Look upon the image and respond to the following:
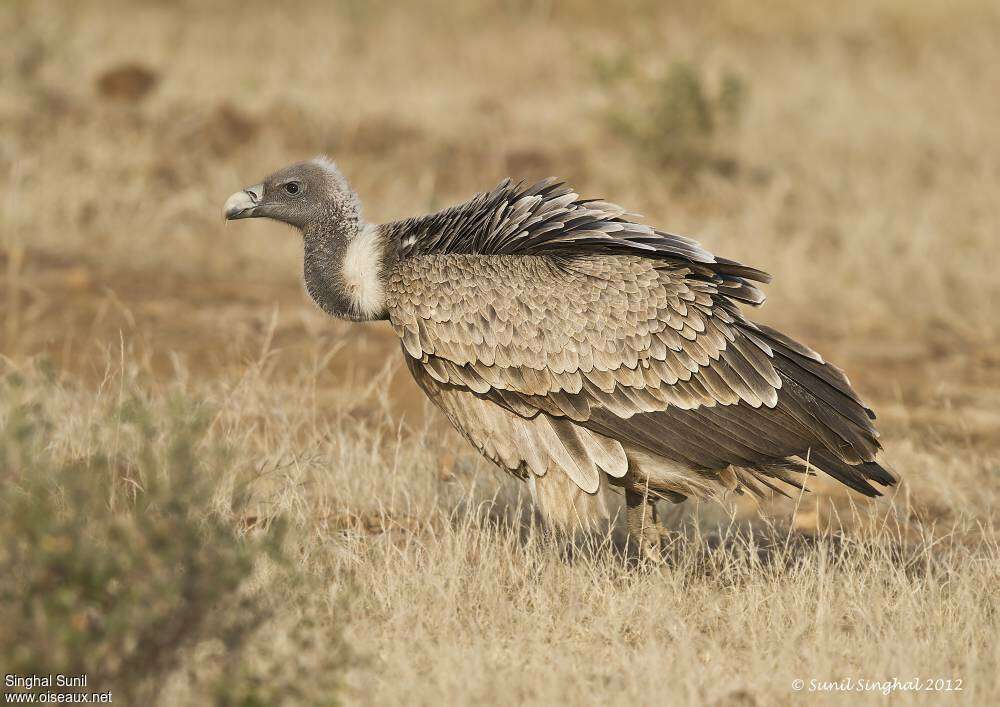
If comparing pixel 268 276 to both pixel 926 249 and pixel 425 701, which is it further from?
pixel 425 701

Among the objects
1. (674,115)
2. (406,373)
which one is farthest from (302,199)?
(674,115)

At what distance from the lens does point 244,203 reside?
6152mm

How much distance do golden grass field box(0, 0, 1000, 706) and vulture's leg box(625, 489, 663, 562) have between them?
13 centimetres

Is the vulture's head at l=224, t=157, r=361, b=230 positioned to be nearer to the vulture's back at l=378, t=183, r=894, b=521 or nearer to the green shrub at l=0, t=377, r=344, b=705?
the vulture's back at l=378, t=183, r=894, b=521

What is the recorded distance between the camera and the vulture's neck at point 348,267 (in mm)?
5684

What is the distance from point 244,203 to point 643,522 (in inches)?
88.1

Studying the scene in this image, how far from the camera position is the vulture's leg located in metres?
5.75

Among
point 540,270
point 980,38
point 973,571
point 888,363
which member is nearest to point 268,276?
point 888,363

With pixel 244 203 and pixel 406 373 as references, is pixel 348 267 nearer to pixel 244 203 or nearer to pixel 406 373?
pixel 244 203

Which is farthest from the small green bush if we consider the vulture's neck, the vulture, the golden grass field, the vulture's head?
the vulture

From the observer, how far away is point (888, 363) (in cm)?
992

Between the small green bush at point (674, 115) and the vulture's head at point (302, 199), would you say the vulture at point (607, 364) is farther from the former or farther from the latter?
the small green bush at point (674, 115)

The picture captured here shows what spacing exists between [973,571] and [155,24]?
14.0m

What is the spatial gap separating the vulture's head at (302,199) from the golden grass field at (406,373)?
874 mm
